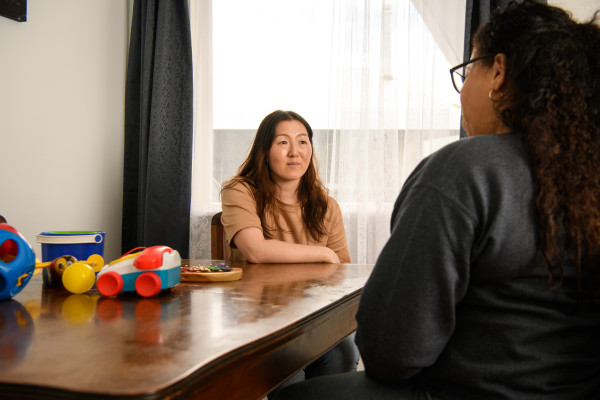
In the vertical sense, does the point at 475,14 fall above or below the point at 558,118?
above

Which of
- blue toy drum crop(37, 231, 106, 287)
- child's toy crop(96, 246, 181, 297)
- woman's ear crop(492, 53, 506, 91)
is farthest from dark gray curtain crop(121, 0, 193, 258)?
woman's ear crop(492, 53, 506, 91)

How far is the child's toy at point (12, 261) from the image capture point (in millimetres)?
959

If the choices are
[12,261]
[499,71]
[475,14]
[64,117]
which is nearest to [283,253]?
[12,261]

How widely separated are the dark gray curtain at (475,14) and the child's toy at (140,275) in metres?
2.06

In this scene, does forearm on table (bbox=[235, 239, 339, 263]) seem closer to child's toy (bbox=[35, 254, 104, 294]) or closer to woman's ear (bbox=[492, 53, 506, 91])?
child's toy (bbox=[35, 254, 104, 294])

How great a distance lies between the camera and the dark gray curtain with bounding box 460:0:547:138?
2.72 meters

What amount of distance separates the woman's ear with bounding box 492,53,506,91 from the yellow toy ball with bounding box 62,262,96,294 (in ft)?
2.84

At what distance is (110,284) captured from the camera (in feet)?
3.45

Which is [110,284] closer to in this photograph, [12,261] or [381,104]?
[12,261]

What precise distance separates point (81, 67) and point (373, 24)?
5.29 feet

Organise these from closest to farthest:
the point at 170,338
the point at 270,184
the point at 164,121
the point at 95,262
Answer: the point at 170,338 < the point at 95,262 < the point at 270,184 < the point at 164,121

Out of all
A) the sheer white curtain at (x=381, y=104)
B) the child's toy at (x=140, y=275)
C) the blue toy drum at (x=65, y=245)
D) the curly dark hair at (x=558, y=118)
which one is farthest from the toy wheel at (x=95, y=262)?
the sheer white curtain at (x=381, y=104)

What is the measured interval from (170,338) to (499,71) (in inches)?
26.8

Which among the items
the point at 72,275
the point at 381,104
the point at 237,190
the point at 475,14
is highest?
the point at 475,14
